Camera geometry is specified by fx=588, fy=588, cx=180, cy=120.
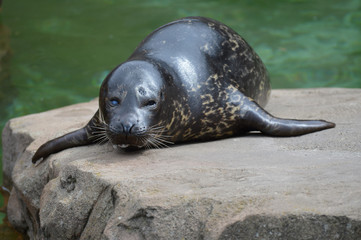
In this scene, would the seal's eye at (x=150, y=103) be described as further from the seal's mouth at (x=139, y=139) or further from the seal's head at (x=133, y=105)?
the seal's mouth at (x=139, y=139)

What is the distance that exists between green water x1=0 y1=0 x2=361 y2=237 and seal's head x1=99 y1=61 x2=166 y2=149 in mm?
4647

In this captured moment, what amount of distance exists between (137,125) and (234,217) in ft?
4.08

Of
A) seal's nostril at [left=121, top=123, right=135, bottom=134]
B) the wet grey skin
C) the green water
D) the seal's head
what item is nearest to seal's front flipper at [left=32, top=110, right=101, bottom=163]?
the wet grey skin

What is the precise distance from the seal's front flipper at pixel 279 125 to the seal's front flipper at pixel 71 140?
1.26 m

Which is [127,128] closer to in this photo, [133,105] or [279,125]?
[133,105]

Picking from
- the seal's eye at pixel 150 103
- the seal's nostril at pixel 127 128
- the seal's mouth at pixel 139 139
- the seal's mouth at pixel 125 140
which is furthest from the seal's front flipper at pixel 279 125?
the seal's nostril at pixel 127 128

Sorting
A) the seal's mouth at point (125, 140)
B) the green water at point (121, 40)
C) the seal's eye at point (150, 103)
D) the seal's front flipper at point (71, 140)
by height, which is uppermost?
the seal's eye at point (150, 103)

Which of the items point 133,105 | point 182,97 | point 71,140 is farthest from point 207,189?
point 71,140

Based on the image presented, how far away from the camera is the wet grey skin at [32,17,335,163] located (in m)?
4.22

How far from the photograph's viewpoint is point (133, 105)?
4176 millimetres

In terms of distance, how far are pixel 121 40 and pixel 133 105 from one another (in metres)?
7.22

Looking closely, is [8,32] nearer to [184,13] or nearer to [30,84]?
[30,84]

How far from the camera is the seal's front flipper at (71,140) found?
190 inches

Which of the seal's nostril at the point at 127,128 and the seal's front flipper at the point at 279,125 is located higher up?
the seal's nostril at the point at 127,128
